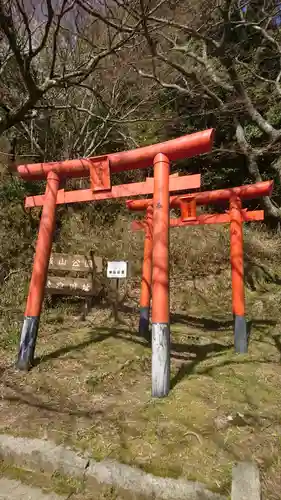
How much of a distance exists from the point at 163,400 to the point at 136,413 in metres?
0.37

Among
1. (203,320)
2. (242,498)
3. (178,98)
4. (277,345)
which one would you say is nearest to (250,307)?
(203,320)

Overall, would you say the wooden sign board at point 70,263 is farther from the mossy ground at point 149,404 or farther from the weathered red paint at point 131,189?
the weathered red paint at point 131,189

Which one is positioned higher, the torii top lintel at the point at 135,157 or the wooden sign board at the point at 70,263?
the torii top lintel at the point at 135,157

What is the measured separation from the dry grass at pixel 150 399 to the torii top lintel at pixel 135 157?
2644 millimetres

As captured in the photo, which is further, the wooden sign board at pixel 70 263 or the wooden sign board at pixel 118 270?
the wooden sign board at pixel 70 263

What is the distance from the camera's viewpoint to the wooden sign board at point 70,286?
6973mm

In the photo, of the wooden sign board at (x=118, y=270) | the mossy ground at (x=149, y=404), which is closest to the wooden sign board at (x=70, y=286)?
the wooden sign board at (x=118, y=270)

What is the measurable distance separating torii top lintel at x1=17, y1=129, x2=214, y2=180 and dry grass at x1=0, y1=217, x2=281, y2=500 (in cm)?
264

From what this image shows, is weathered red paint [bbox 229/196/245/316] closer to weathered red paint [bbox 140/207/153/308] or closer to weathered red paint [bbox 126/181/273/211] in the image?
weathered red paint [bbox 126/181/273/211]

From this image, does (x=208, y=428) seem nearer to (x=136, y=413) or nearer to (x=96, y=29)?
(x=136, y=413)

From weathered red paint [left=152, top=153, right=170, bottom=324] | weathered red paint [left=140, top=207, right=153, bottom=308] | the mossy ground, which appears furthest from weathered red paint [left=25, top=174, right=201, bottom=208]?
the mossy ground

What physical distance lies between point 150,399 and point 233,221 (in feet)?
11.6

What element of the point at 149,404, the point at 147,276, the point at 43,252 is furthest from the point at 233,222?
the point at 149,404

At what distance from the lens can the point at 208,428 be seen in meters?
3.01
